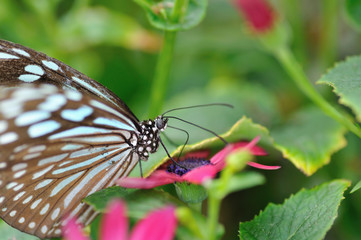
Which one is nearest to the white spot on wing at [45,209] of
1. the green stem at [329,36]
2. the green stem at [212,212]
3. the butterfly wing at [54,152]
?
the butterfly wing at [54,152]

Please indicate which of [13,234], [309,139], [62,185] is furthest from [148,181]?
[309,139]

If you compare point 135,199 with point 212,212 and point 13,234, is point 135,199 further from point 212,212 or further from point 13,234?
point 13,234

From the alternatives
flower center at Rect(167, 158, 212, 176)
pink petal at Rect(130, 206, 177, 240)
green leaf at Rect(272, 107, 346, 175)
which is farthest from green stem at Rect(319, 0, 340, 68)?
pink petal at Rect(130, 206, 177, 240)

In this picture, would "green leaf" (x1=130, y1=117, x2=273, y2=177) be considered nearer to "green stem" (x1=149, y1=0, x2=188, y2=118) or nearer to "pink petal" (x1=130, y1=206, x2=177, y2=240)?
"green stem" (x1=149, y1=0, x2=188, y2=118)

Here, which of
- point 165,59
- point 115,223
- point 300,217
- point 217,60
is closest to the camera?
point 115,223

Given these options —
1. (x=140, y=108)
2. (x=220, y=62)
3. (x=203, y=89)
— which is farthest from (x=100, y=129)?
(x=220, y=62)

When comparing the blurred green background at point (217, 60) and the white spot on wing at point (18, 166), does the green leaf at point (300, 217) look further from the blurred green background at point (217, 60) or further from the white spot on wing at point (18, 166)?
the blurred green background at point (217, 60)
